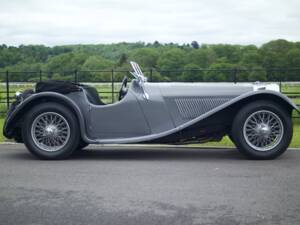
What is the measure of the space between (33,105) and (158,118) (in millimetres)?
2024

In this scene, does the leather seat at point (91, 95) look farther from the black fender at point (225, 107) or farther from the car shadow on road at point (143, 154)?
the car shadow on road at point (143, 154)

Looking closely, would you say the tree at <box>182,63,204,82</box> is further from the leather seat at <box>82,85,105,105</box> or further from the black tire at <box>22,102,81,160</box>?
the black tire at <box>22,102,81,160</box>

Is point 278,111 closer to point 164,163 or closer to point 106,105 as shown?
point 164,163

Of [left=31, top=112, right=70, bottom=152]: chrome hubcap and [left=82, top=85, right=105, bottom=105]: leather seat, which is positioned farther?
[left=82, top=85, right=105, bottom=105]: leather seat

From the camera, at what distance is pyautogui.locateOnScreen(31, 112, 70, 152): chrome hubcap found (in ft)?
25.3

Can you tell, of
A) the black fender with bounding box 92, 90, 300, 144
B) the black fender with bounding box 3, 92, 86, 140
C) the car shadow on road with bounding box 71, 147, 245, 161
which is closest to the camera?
the black fender with bounding box 92, 90, 300, 144

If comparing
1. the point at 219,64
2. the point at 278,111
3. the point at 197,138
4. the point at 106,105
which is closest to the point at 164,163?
the point at 197,138

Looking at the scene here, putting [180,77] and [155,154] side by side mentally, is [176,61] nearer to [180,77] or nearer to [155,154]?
[180,77]

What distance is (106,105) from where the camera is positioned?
7840 mm

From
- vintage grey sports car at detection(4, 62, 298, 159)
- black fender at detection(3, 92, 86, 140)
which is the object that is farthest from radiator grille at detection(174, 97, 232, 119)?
black fender at detection(3, 92, 86, 140)

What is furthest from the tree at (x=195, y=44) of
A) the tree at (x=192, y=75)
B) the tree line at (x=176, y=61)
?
the tree at (x=192, y=75)

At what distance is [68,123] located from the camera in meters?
7.68

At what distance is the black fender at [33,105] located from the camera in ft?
25.1

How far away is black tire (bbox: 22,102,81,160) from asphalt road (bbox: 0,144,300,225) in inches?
7.4
